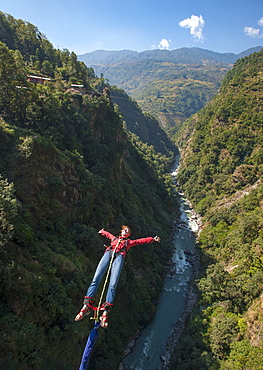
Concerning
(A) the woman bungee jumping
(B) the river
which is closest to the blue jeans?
(A) the woman bungee jumping

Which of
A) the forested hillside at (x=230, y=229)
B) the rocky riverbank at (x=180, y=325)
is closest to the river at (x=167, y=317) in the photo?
the rocky riverbank at (x=180, y=325)

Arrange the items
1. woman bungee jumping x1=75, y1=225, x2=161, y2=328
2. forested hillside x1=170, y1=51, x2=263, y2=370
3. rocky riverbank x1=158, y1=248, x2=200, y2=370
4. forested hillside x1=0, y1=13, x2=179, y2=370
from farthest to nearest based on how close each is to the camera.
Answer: rocky riverbank x1=158, y1=248, x2=200, y2=370, forested hillside x1=170, y1=51, x2=263, y2=370, forested hillside x1=0, y1=13, x2=179, y2=370, woman bungee jumping x1=75, y1=225, x2=161, y2=328

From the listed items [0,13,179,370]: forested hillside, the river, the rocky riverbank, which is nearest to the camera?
[0,13,179,370]: forested hillside

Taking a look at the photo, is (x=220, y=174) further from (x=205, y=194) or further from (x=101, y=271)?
(x=101, y=271)

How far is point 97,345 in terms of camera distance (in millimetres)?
21484

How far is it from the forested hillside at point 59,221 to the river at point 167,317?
1.54 m

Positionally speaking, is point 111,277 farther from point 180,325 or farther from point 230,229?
point 230,229

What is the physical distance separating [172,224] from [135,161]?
1907cm

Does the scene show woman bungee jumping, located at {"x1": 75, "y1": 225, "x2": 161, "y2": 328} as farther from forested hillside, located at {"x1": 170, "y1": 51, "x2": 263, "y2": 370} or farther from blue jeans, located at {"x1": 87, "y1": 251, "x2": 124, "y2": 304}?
forested hillside, located at {"x1": 170, "y1": 51, "x2": 263, "y2": 370}

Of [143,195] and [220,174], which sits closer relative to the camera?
[143,195]

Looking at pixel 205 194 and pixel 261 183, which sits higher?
pixel 261 183

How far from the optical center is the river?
2378 cm

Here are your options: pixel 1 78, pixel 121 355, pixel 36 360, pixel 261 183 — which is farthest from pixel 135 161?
pixel 36 360

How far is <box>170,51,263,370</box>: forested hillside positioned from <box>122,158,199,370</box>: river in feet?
7.75
